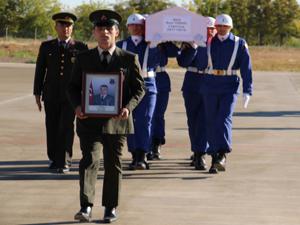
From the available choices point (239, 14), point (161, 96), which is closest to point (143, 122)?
point (161, 96)

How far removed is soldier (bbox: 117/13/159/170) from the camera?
11133mm

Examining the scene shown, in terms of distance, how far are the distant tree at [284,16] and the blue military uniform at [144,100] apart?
277 ft

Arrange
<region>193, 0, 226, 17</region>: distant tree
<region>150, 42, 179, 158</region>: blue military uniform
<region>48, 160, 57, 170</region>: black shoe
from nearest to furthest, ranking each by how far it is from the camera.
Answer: <region>48, 160, 57, 170</region>: black shoe → <region>150, 42, 179, 158</region>: blue military uniform → <region>193, 0, 226, 17</region>: distant tree

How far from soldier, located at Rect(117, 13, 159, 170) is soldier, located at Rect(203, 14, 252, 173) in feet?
2.30

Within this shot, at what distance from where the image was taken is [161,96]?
1206cm

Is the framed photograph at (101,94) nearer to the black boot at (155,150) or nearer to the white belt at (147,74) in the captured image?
the white belt at (147,74)

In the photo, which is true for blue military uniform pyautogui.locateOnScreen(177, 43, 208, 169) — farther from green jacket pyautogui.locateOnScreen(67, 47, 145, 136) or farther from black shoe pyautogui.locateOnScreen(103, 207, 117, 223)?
black shoe pyautogui.locateOnScreen(103, 207, 117, 223)

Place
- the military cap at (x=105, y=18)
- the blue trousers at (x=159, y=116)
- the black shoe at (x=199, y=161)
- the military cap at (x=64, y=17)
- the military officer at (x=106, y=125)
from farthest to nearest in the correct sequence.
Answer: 1. the blue trousers at (x=159, y=116)
2. the black shoe at (x=199, y=161)
3. the military cap at (x=64, y=17)
4. the military officer at (x=106, y=125)
5. the military cap at (x=105, y=18)

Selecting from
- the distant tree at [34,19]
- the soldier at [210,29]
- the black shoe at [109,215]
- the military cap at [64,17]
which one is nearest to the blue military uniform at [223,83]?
the soldier at [210,29]

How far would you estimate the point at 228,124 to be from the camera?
36.6ft

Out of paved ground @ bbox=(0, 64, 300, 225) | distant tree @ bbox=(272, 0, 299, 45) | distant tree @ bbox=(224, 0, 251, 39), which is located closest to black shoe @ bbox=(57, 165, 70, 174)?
paved ground @ bbox=(0, 64, 300, 225)

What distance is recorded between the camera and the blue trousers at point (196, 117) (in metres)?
11.6

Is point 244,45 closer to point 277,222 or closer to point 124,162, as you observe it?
point 124,162

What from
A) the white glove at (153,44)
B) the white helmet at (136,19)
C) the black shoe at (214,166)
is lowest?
the black shoe at (214,166)
